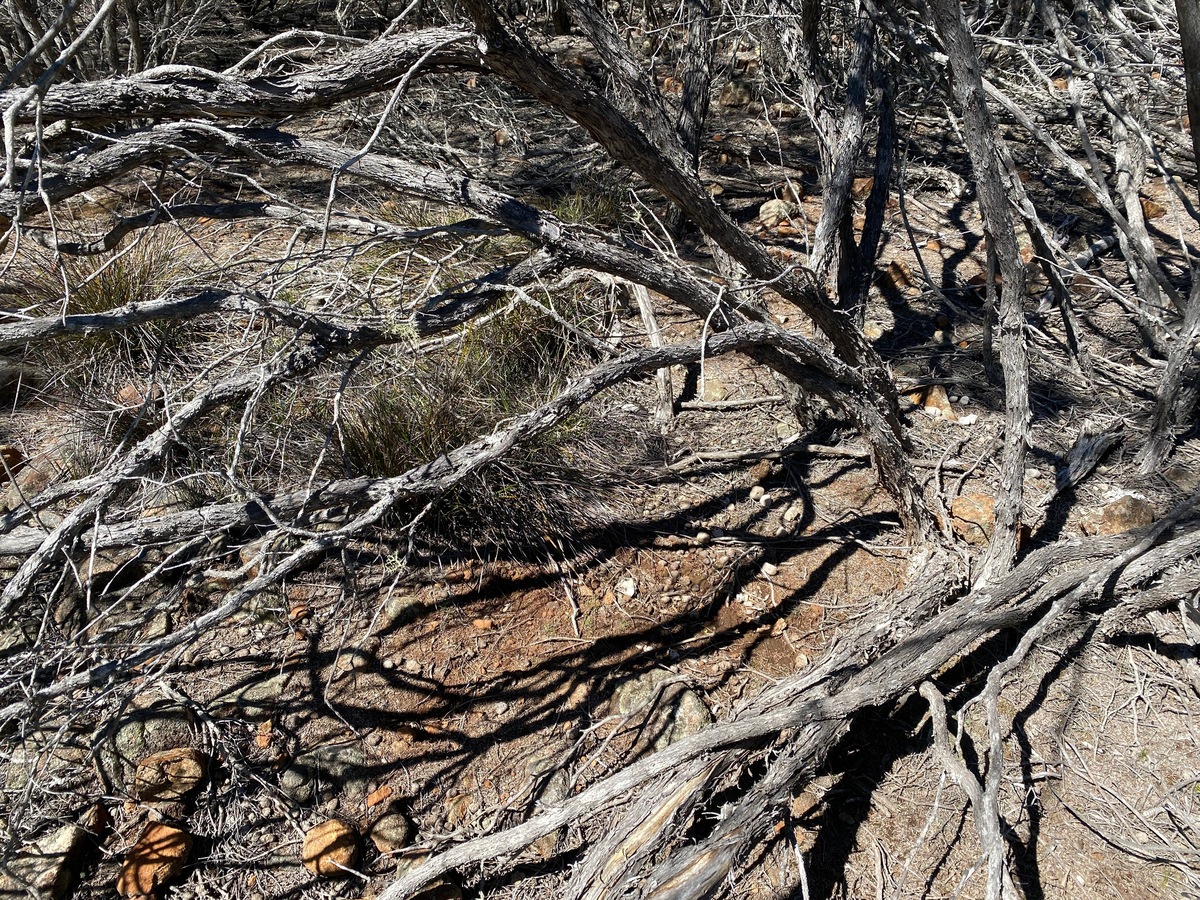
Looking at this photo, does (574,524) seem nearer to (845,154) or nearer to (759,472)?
(759,472)

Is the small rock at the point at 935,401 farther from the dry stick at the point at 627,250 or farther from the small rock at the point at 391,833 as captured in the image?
the small rock at the point at 391,833

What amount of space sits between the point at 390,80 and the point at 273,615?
1.86m

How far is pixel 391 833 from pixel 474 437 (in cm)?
135

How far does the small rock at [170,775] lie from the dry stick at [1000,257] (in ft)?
8.51

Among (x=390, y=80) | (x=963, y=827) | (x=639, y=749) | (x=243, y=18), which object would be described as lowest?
(x=963, y=827)

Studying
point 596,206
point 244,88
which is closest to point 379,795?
point 244,88

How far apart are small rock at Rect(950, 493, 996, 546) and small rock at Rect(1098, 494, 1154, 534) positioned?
40cm

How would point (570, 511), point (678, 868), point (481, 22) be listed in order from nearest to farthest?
point (481, 22) < point (678, 868) < point (570, 511)

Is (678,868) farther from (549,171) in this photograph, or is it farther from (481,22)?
(549,171)

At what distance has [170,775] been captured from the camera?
102 inches

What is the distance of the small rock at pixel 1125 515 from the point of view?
3.33m

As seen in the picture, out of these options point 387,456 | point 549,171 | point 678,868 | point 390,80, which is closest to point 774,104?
point 549,171

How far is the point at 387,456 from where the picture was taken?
10.3ft

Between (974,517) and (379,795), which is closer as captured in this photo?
(379,795)
